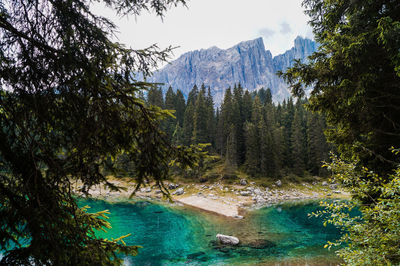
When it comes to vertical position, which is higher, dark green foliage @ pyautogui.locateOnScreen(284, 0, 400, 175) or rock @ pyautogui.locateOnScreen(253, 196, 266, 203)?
dark green foliage @ pyautogui.locateOnScreen(284, 0, 400, 175)

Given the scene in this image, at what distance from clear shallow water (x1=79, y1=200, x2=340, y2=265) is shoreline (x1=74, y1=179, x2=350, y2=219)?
2.23m

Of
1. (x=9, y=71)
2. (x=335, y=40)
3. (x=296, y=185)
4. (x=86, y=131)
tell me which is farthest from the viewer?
(x=296, y=185)

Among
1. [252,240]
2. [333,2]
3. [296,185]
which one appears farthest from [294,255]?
[296,185]

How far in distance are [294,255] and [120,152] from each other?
47.3ft

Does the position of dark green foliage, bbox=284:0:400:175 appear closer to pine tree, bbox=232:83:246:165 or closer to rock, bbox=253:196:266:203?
rock, bbox=253:196:266:203

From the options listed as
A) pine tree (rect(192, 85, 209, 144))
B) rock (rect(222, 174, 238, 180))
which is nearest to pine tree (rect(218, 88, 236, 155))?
pine tree (rect(192, 85, 209, 144))

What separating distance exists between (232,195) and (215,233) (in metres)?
15.0

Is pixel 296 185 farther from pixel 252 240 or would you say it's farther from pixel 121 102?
pixel 121 102

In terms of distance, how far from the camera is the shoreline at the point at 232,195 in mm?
25734

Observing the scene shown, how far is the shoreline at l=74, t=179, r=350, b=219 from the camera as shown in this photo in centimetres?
2573

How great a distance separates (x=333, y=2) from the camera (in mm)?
6191

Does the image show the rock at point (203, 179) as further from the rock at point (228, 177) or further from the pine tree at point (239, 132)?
the pine tree at point (239, 132)

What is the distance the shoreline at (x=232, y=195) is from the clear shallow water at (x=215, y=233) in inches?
87.7

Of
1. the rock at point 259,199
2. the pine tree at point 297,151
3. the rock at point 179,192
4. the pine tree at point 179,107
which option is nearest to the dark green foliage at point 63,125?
the rock at point 259,199
